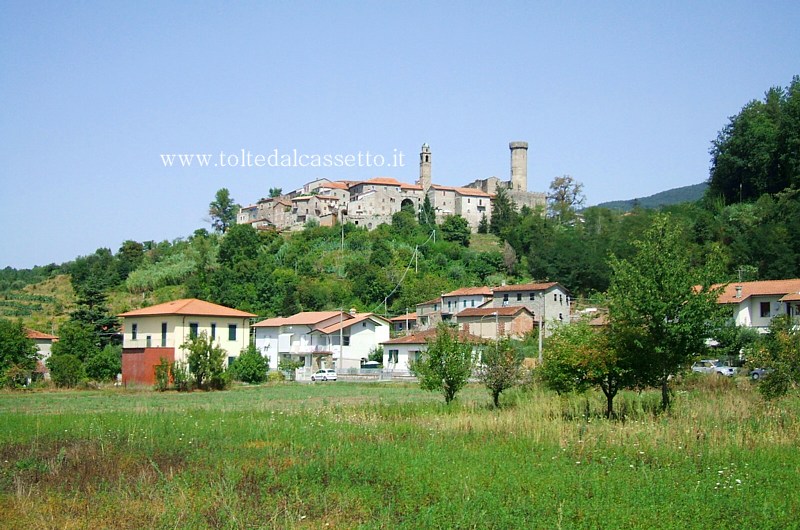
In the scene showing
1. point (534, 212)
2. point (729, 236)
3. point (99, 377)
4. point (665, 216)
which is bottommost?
point (99, 377)

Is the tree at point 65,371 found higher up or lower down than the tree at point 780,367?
lower down

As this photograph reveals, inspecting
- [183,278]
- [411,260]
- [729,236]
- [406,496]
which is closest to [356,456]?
[406,496]

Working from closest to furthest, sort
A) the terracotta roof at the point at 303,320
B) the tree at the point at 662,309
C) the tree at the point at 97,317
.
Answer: the tree at the point at 662,309 → the tree at the point at 97,317 → the terracotta roof at the point at 303,320

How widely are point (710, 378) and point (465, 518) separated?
24.2m

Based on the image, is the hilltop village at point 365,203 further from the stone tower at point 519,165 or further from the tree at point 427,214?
the stone tower at point 519,165

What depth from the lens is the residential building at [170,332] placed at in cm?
4681

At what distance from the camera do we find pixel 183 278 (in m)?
94.8

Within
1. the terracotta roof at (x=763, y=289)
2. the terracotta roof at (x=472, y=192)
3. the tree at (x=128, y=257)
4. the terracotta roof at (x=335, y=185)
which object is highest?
the terracotta roof at (x=335, y=185)

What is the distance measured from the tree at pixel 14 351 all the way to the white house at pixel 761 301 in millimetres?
43544

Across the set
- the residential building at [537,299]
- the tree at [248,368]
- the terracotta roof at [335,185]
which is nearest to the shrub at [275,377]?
the tree at [248,368]

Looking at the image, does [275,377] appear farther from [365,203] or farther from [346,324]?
[365,203]

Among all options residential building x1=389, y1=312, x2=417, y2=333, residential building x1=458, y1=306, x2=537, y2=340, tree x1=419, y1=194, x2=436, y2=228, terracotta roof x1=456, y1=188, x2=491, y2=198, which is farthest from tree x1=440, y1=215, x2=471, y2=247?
residential building x1=458, y1=306, x2=537, y2=340

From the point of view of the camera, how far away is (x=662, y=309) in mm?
21703

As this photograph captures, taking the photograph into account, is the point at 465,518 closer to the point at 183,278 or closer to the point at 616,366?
the point at 616,366
